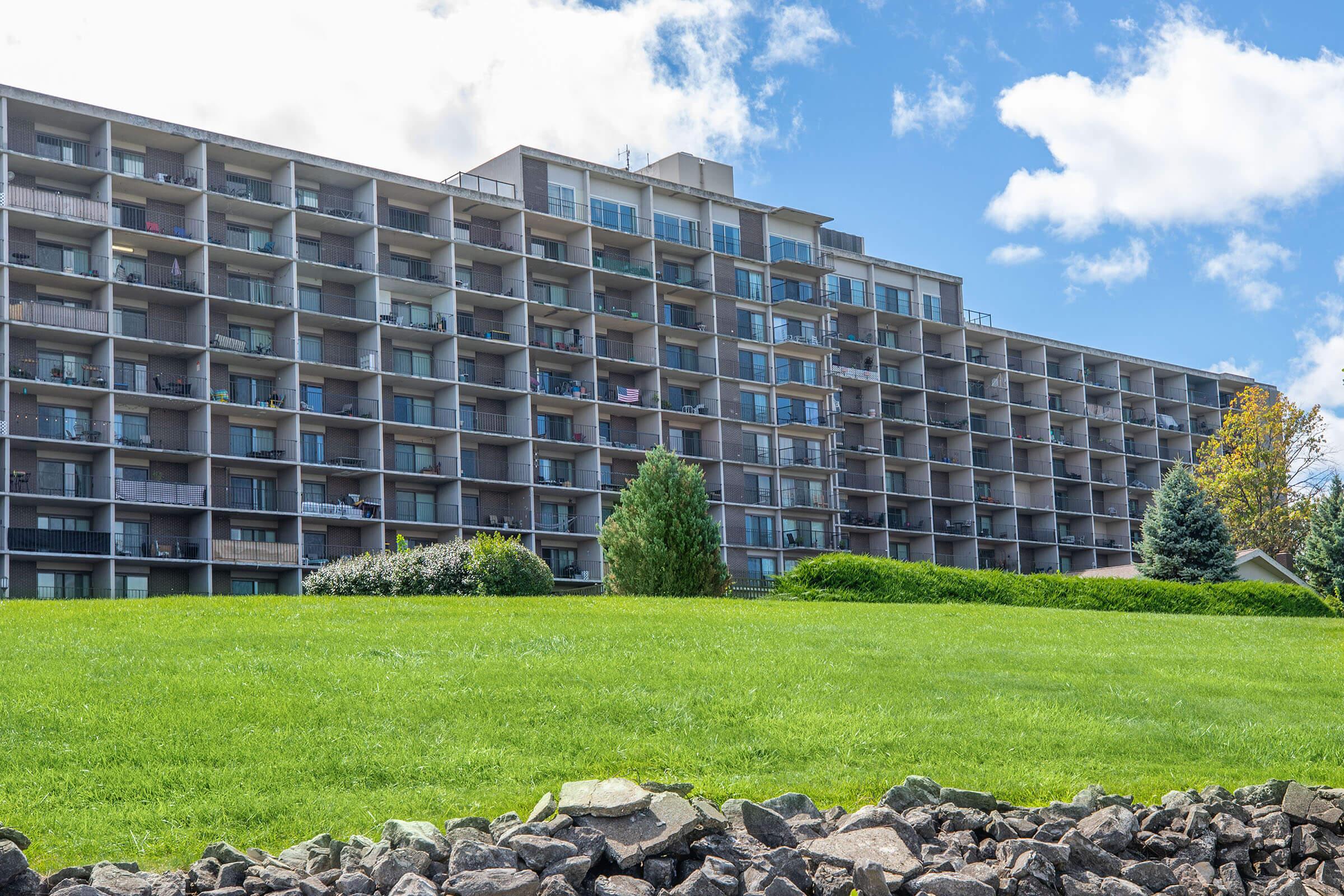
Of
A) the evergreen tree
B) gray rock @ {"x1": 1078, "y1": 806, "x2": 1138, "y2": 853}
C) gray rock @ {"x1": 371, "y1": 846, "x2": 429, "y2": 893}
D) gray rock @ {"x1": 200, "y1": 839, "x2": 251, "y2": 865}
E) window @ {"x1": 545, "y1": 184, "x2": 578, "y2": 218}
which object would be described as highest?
window @ {"x1": 545, "y1": 184, "x2": 578, "y2": 218}

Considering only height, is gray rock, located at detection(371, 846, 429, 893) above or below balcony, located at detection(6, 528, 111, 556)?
below

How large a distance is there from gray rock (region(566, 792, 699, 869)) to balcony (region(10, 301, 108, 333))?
53.9 m

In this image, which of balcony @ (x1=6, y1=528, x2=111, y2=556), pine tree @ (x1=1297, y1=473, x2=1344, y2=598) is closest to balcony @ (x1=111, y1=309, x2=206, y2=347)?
balcony @ (x1=6, y1=528, x2=111, y2=556)

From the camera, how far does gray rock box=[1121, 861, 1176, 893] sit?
1267cm

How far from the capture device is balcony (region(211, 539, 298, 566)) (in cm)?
6066

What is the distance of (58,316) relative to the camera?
2312 inches

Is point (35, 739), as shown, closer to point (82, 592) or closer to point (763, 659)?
point (763, 659)

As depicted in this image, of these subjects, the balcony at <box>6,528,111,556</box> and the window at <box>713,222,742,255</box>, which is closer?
the balcony at <box>6,528,111,556</box>

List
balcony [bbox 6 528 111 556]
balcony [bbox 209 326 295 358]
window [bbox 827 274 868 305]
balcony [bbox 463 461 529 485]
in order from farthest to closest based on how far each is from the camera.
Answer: window [bbox 827 274 868 305]
balcony [bbox 463 461 529 485]
balcony [bbox 209 326 295 358]
balcony [bbox 6 528 111 556]

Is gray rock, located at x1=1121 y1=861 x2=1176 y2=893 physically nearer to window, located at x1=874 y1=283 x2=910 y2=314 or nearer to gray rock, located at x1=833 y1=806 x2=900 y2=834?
gray rock, located at x1=833 y1=806 x2=900 y2=834

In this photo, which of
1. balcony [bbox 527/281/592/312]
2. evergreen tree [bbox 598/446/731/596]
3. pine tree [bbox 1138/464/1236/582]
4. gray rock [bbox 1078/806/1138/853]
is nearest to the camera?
gray rock [bbox 1078/806/1138/853]

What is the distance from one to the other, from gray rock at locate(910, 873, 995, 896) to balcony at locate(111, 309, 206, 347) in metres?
55.6

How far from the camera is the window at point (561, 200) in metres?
75.0

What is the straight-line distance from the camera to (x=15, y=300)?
194 feet
